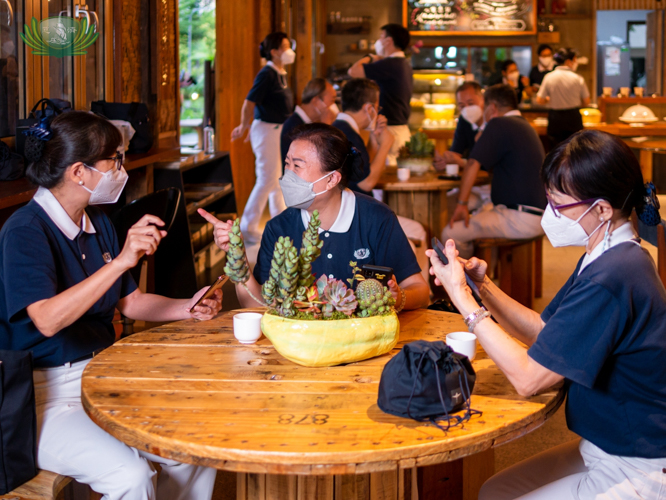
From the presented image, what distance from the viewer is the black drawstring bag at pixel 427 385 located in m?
1.50

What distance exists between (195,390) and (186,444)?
290 millimetres

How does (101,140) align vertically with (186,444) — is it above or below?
above

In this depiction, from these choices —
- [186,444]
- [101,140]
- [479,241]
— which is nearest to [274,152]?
[479,241]

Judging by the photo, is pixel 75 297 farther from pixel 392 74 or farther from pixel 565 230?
pixel 392 74

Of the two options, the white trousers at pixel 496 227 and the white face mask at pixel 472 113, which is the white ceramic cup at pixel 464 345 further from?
the white face mask at pixel 472 113

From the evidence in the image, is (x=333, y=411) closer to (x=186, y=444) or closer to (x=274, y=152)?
(x=186, y=444)

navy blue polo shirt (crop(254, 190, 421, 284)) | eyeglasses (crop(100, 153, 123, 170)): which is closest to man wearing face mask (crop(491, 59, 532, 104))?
navy blue polo shirt (crop(254, 190, 421, 284))

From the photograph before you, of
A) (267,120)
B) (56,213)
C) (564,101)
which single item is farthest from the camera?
(564,101)

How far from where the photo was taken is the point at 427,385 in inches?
58.9

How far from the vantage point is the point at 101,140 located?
91.3 inches

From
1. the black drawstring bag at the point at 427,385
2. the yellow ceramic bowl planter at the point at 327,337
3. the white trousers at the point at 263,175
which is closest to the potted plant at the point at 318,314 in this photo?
the yellow ceramic bowl planter at the point at 327,337

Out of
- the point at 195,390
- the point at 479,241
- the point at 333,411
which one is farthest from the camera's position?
the point at 479,241

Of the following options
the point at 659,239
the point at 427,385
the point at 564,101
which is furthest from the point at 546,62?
the point at 427,385

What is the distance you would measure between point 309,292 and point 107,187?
2.92ft
